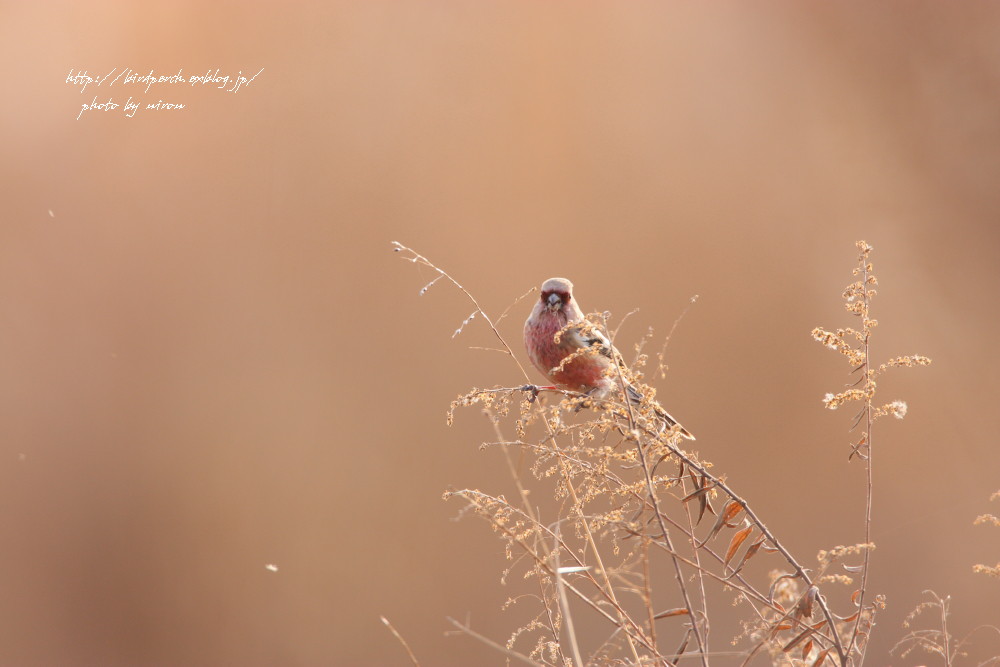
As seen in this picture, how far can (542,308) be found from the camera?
1.69 metres

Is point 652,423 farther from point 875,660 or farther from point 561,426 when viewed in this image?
point 875,660

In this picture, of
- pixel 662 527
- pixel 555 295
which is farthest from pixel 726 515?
pixel 555 295

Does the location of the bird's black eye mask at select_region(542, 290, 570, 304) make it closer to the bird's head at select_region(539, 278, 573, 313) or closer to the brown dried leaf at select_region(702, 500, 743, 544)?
the bird's head at select_region(539, 278, 573, 313)

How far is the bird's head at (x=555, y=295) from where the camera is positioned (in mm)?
1671

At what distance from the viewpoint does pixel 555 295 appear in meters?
1.67

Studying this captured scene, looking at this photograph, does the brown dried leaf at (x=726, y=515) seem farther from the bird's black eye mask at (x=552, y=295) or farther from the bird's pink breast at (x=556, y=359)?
the bird's black eye mask at (x=552, y=295)

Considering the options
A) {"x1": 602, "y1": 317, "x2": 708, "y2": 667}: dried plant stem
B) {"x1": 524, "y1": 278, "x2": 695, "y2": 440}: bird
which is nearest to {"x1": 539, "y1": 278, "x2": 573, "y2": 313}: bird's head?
{"x1": 524, "y1": 278, "x2": 695, "y2": 440}: bird

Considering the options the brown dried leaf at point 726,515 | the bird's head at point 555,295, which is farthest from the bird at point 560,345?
the brown dried leaf at point 726,515

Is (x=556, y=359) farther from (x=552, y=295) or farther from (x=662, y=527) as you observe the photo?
(x=662, y=527)

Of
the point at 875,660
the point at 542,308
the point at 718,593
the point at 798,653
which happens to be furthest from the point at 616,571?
the point at 875,660

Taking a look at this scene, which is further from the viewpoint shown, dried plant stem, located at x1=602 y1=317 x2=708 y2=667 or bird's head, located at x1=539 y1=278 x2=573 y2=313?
bird's head, located at x1=539 y1=278 x2=573 y2=313

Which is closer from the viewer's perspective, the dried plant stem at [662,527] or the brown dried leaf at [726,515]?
the dried plant stem at [662,527]

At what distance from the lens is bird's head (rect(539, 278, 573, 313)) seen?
167cm

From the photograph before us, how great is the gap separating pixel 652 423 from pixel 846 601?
2586 millimetres
